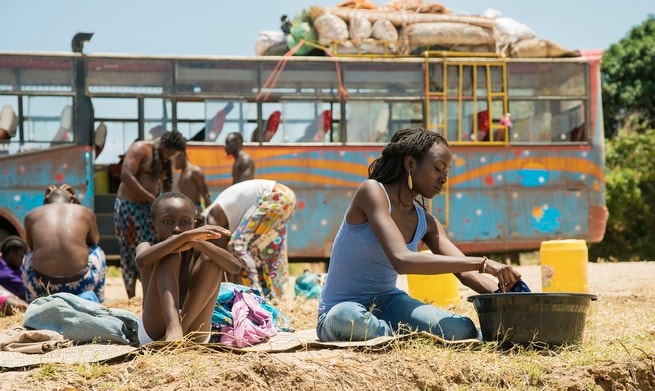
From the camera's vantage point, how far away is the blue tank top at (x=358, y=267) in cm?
454

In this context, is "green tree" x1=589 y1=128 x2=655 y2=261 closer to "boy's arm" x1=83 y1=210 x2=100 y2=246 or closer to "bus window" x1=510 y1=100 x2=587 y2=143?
"bus window" x1=510 y1=100 x2=587 y2=143

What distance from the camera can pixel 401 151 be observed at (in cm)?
459

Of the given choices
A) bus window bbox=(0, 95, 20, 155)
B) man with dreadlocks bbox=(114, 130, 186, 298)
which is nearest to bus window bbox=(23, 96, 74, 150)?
bus window bbox=(0, 95, 20, 155)

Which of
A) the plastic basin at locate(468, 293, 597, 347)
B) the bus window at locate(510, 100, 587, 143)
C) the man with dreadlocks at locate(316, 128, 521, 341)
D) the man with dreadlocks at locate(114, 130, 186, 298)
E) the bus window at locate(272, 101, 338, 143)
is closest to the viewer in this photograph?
the plastic basin at locate(468, 293, 597, 347)

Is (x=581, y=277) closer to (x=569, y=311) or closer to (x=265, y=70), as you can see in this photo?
(x=569, y=311)

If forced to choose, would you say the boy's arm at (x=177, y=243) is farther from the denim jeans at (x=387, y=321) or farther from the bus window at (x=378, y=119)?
the bus window at (x=378, y=119)

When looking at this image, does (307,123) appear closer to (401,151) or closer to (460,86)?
(460,86)

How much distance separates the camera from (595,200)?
13.5 meters

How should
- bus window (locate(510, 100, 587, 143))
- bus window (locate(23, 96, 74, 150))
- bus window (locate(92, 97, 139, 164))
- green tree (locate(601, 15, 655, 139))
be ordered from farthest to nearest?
green tree (locate(601, 15, 655, 139)), bus window (locate(510, 100, 587, 143)), bus window (locate(92, 97, 139, 164)), bus window (locate(23, 96, 74, 150))

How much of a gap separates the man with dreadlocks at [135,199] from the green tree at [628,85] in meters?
18.9

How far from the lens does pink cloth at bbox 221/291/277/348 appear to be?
15.9 feet

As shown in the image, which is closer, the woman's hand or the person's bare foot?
the woman's hand

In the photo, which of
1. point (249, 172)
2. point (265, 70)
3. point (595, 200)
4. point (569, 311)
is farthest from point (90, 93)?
point (569, 311)

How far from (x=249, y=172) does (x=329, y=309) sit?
5314mm
